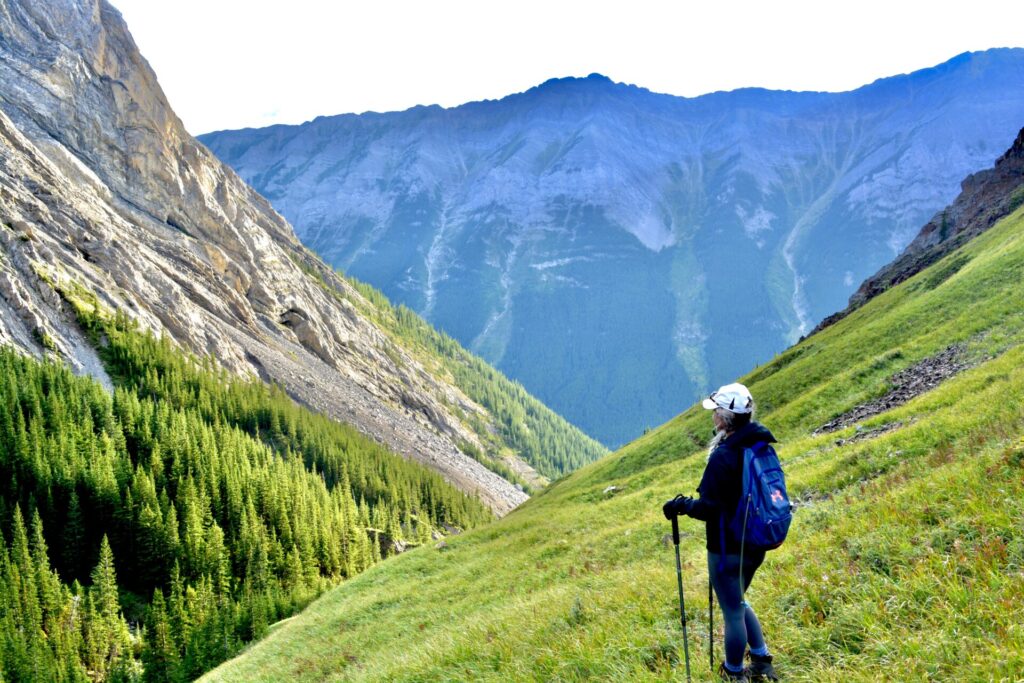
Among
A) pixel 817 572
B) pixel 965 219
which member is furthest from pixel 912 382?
pixel 965 219

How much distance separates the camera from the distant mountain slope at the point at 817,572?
718cm

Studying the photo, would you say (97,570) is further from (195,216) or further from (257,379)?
(195,216)

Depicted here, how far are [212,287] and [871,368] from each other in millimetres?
138020

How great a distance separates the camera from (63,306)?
91188 millimetres

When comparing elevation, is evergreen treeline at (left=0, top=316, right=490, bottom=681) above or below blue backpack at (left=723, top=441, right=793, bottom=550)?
above

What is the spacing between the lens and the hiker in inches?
283

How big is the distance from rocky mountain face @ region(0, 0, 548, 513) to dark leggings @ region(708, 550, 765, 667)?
104099mm

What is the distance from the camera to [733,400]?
7.48 metres

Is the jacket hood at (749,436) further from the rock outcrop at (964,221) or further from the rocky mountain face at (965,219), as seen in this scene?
the rocky mountain face at (965,219)

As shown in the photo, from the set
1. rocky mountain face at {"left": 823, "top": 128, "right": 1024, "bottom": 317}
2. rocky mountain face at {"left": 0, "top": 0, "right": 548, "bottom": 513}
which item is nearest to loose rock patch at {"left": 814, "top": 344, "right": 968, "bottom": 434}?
rocky mountain face at {"left": 823, "top": 128, "right": 1024, "bottom": 317}

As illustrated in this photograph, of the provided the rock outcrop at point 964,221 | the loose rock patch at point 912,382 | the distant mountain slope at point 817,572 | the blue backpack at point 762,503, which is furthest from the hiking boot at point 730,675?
the rock outcrop at point 964,221

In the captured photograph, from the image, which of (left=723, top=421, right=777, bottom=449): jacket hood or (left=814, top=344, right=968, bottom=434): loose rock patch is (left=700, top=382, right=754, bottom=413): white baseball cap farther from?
(left=814, top=344, right=968, bottom=434): loose rock patch

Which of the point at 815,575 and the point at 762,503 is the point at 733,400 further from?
the point at 815,575

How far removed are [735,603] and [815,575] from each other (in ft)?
10.6
